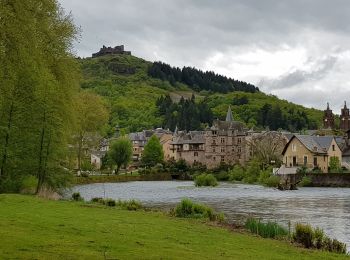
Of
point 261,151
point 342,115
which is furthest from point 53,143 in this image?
point 342,115

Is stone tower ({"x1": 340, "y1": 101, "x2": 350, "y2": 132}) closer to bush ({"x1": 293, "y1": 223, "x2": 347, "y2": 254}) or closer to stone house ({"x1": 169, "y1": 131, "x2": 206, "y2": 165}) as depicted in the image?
stone house ({"x1": 169, "y1": 131, "x2": 206, "y2": 165})

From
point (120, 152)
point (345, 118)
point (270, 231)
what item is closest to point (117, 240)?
point (270, 231)

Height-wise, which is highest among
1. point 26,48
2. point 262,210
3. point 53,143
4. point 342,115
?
point 342,115

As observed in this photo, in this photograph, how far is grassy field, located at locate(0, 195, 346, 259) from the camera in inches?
588

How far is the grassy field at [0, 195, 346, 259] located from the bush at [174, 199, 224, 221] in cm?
406

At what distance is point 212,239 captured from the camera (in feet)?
68.4

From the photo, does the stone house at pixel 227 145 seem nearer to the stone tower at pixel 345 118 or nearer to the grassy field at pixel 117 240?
the stone tower at pixel 345 118

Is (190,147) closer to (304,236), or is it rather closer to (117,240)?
(304,236)

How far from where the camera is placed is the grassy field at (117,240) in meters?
14.9

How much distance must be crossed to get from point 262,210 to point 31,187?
1738 cm

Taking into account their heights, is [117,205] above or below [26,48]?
below

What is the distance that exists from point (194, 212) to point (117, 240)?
13993 mm

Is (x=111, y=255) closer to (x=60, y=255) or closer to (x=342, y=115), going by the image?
(x=60, y=255)

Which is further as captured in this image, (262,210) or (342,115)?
(342,115)
